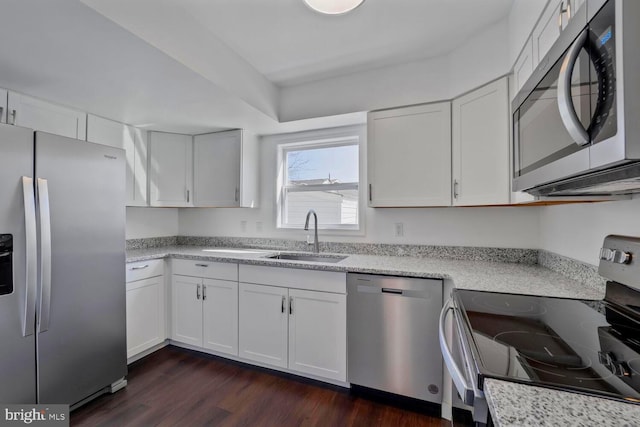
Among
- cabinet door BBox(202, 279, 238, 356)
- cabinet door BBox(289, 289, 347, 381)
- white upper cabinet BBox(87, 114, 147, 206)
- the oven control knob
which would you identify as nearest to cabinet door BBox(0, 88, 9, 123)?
white upper cabinet BBox(87, 114, 147, 206)

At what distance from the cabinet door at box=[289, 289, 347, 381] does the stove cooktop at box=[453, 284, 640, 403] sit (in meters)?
0.94

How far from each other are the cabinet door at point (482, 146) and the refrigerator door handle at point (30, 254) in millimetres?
2511

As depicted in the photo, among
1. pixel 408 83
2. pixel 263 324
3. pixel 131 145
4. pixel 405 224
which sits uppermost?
pixel 408 83

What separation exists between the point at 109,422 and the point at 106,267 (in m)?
0.91

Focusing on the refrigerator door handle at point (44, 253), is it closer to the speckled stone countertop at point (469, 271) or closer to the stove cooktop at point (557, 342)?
the speckled stone countertop at point (469, 271)

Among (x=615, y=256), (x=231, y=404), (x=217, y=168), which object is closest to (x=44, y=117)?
(x=217, y=168)

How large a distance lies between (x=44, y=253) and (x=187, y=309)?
117cm

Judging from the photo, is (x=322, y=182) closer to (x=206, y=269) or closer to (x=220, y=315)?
(x=206, y=269)

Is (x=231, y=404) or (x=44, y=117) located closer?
(x=231, y=404)

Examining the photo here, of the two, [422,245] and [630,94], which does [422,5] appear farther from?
[422,245]

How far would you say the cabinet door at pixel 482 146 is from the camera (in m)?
1.70

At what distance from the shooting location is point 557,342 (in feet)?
2.67

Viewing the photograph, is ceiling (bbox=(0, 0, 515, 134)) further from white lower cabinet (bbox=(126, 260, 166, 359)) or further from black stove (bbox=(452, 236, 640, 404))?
black stove (bbox=(452, 236, 640, 404))

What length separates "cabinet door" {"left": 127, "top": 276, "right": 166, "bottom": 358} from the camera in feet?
7.34
